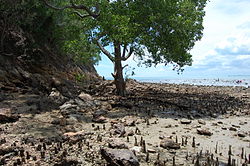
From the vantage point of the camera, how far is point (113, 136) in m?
7.23

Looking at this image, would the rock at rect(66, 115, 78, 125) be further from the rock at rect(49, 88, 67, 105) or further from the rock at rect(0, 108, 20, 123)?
the rock at rect(49, 88, 67, 105)

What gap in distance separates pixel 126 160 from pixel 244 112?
10543mm

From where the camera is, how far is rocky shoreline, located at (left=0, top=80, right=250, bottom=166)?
5.28 meters

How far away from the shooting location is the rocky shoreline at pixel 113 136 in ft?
17.3

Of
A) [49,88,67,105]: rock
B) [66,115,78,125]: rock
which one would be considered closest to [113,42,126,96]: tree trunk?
[49,88,67,105]: rock

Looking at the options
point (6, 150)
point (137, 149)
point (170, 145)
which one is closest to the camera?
point (6, 150)

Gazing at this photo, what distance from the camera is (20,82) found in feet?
49.1

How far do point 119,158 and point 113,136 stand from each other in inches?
102

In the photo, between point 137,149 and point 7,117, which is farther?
point 7,117

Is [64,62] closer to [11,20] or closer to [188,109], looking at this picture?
[11,20]

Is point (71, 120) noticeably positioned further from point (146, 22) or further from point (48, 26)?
point (48, 26)

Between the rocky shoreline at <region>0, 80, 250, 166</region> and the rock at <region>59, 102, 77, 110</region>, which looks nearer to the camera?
the rocky shoreline at <region>0, 80, 250, 166</region>

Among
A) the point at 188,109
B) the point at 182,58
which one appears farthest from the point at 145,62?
the point at 188,109

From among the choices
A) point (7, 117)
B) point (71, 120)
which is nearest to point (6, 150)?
point (7, 117)
